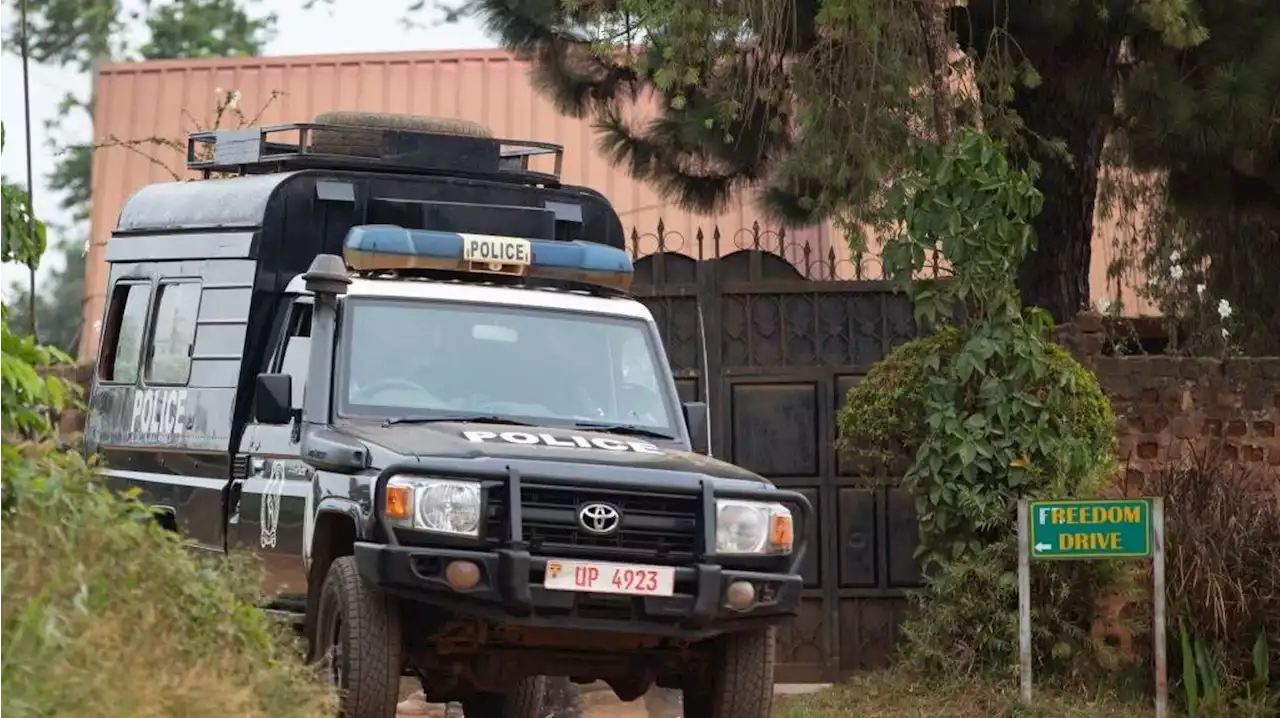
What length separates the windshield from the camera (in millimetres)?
8828

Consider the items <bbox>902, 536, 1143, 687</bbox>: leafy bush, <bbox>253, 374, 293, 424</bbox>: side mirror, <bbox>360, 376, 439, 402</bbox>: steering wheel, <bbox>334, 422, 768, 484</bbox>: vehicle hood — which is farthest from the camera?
<bbox>902, 536, 1143, 687</bbox>: leafy bush

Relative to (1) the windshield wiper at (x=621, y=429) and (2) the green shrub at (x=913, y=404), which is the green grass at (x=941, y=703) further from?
(1) the windshield wiper at (x=621, y=429)

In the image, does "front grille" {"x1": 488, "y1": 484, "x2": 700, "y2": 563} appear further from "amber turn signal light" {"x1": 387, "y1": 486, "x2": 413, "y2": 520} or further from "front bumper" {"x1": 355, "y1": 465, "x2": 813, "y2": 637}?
"amber turn signal light" {"x1": 387, "y1": 486, "x2": 413, "y2": 520}

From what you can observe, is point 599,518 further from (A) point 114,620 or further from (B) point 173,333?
(B) point 173,333

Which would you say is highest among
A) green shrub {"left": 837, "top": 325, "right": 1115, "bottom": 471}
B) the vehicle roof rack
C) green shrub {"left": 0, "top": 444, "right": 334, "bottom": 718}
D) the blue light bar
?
the vehicle roof rack

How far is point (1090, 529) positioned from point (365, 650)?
12.2 ft

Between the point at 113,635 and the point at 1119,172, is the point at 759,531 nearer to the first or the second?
the point at 113,635

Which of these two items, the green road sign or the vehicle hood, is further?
the green road sign

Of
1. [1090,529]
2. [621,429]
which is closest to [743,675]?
[621,429]

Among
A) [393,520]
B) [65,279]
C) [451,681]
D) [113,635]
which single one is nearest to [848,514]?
[451,681]

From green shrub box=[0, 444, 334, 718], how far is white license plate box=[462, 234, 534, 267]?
8.35ft

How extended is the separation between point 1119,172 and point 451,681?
6.80 m

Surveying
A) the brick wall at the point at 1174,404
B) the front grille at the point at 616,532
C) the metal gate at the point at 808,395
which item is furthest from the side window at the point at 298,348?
the brick wall at the point at 1174,404

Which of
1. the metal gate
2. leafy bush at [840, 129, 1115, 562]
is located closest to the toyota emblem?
leafy bush at [840, 129, 1115, 562]
